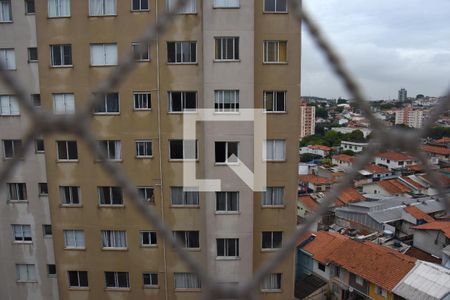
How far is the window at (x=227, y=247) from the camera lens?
4.54 m

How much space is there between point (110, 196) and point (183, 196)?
3.19ft

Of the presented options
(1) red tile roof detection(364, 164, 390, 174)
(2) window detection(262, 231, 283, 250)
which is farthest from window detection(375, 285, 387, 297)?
(1) red tile roof detection(364, 164, 390, 174)

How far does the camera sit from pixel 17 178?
15.2 ft

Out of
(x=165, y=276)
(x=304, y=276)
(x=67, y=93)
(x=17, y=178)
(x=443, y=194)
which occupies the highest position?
(x=67, y=93)

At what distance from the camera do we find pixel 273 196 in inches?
177

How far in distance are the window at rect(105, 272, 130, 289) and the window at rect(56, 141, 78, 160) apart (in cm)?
168

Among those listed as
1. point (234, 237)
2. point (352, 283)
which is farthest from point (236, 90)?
point (352, 283)

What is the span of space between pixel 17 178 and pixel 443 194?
5.03 metres

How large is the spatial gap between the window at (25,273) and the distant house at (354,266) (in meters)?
6.62

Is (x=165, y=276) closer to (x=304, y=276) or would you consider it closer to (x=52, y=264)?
(x=52, y=264)

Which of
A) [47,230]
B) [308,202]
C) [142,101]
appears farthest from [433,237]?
[47,230]

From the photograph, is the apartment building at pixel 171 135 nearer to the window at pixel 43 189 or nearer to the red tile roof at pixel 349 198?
the window at pixel 43 189

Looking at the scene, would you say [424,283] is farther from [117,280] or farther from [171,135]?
[171,135]

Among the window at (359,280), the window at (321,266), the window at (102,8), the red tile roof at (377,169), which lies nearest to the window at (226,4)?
the window at (102,8)
